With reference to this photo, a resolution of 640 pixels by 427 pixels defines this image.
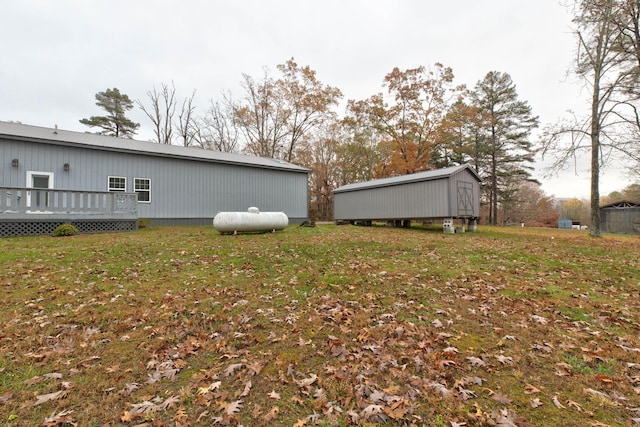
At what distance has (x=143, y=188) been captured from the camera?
13.5 m

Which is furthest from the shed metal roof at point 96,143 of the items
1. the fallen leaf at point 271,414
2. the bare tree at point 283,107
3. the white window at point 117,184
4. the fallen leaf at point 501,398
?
the fallen leaf at point 501,398

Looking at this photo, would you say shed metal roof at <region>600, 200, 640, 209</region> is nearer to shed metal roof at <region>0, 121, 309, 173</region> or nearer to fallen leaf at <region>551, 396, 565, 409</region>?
shed metal roof at <region>0, 121, 309, 173</region>

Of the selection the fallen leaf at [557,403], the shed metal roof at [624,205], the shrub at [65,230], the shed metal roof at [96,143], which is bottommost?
the fallen leaf at [557,403]

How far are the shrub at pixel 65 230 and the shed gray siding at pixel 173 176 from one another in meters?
3.32

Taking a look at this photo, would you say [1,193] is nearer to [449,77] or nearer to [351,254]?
[351,254]

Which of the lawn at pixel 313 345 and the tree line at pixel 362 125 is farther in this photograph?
the tree line at pixel 362 125

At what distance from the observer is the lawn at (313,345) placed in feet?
7.34

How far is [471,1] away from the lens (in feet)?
35.6

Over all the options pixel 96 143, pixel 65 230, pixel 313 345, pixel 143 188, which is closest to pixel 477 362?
pixel 313 345

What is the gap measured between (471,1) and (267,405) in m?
14.4

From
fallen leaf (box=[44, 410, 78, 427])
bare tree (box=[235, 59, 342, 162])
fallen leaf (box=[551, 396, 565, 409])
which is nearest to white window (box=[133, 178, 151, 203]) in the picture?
fallen leaf (box=[44, 410, 78, 427])

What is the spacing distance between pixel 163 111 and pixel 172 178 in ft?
61.2

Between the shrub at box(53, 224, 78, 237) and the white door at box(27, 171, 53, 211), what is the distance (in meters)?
1.12

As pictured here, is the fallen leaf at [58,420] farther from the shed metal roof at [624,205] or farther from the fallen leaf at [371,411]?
the shed metal roof at [624,205]
